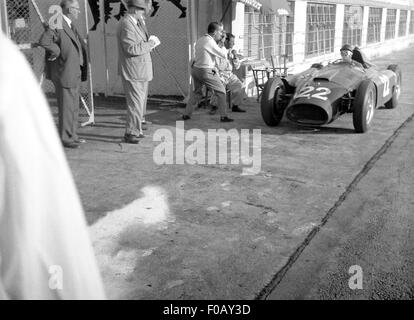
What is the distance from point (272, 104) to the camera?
769cm

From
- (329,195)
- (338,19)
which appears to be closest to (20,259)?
(329,195)

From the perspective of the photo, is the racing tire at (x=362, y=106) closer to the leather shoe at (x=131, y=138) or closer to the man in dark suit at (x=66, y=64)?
the leather shoe at (x=131, y=138)

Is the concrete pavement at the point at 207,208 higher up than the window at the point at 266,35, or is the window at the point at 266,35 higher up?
the window at the point at 266,35

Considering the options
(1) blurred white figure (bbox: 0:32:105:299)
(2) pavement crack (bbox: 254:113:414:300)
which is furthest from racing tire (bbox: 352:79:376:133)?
(1) blurred white figure (bbox: 0:32:105:299)

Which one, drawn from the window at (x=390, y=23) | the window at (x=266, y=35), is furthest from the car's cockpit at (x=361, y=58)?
the window at (x=390, y=23)

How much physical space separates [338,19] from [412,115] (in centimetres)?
978

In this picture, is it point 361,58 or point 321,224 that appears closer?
point 321,224

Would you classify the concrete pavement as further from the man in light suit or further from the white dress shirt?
the white dress shirt

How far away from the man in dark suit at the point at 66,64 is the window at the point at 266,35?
5.43 metres

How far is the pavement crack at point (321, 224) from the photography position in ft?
10.00

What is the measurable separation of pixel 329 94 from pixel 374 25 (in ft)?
60.9

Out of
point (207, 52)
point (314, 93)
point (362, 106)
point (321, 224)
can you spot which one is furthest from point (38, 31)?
point (321, 224)

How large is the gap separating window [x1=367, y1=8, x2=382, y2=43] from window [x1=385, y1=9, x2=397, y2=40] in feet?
7.10

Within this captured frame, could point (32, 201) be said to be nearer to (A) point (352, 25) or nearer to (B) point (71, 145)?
(B) point (71, 145)
